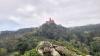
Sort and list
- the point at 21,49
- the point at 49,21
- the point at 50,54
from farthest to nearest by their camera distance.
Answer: the point at 49,21 < the point at 21,49 < the point at 50,54

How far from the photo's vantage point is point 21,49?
220ft

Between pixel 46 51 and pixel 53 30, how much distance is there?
314ft

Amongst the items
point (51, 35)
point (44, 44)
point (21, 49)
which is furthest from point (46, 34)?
point (44, 44)

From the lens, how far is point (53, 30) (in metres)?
125

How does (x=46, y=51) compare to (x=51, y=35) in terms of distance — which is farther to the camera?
(x=51, y=35)

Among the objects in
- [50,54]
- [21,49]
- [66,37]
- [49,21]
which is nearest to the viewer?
[50,54]

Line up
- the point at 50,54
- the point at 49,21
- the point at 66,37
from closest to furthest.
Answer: the point at 50,54 < the point at 66,37 < the point at 49,21

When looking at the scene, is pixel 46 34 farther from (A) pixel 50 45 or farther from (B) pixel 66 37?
(A) pixel 50 45

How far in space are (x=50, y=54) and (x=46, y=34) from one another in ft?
296

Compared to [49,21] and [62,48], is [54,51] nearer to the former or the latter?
[62,48]

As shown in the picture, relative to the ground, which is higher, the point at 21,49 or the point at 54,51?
the point at 54,51

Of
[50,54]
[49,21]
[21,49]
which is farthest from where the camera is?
[49,21]

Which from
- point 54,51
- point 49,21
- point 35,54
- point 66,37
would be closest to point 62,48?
point 54,51

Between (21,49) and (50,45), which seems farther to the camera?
(21,49)
